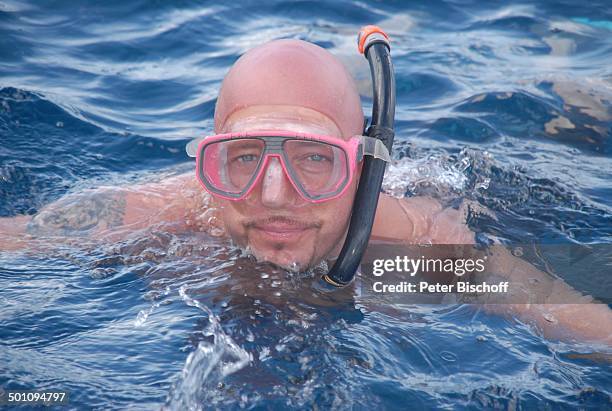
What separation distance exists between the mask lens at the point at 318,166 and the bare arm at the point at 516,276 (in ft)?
2.15

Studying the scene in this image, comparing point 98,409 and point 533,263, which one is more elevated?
point 533,263

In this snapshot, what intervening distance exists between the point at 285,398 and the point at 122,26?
20.0ft

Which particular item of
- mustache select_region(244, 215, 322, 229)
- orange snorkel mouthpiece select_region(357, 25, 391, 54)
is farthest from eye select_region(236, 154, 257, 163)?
orange snorkel mouthpiece select_region(357, 25, 391, 54)

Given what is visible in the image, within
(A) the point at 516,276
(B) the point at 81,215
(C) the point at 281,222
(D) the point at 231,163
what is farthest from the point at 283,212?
(B) the point at 81,215

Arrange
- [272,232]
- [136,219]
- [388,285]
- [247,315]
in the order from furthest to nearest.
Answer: [136,219] → [388,285] → [272,232] → [247,315]

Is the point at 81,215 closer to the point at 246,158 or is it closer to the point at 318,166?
the point at 246,158

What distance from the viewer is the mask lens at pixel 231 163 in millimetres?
3166

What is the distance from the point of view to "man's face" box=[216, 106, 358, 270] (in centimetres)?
307

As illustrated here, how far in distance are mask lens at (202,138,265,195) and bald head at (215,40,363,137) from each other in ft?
0.51

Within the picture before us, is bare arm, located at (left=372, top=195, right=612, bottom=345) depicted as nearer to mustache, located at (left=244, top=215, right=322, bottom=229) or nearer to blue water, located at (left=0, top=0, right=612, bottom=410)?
blue water, located at (left=0, top=0, right=612, bottom=410)

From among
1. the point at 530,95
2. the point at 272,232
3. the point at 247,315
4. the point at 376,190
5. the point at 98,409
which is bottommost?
the point at 98,409

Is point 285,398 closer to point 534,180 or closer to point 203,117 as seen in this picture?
point 534,180

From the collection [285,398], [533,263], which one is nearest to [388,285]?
[533,263]

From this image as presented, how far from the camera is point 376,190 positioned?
3188 mm
